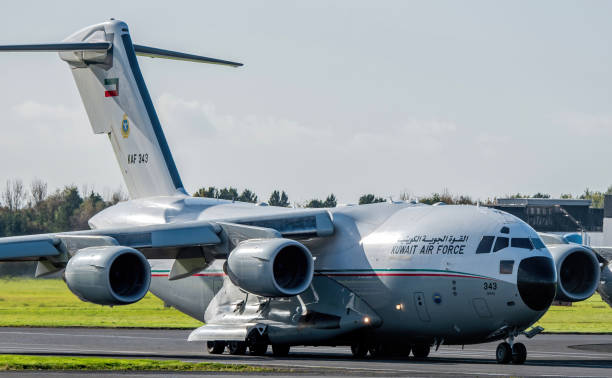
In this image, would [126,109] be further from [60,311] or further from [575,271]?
[60,311]

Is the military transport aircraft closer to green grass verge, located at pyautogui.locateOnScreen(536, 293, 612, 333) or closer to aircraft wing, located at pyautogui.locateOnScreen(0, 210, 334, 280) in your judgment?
aircraft wing, located at pyautogui.locateOnScreen(0, 210, 334, 280)

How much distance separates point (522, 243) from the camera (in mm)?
19812

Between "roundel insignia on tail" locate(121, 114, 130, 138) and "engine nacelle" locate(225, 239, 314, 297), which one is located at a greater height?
"roundel insignia on tail" locate(121, 114, 130, 138)

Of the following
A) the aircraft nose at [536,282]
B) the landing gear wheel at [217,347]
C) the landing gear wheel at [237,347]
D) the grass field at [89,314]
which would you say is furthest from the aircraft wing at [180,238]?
the grass field at [89,314]

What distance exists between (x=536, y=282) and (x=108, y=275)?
7615 millimetres

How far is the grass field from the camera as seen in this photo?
34406 mm

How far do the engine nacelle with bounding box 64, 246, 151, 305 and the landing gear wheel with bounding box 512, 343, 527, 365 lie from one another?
675 cm

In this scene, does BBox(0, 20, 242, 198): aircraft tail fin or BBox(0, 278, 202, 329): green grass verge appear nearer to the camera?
BBox(0, 20, 242, 198): aircraft tail fin

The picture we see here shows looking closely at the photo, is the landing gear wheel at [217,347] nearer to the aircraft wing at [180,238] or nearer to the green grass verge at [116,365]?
the aircraft wing at [180,238]

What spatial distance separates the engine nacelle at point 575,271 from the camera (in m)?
21.2

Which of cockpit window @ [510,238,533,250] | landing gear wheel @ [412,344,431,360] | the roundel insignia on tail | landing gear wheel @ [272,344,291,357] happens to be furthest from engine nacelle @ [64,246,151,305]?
the roundel insignia on tail

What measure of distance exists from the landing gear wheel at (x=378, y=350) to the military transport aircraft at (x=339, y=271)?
42mm

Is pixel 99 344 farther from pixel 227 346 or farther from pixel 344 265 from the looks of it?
pixel 344 265

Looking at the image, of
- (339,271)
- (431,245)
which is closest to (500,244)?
(431,245)
